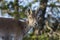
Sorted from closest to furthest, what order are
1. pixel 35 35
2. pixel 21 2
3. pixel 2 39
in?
pixel 35 35 < pixel 21 2 < pixel 2 39

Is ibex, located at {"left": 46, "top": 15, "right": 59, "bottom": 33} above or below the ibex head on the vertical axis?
below

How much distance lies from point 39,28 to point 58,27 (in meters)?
0.30

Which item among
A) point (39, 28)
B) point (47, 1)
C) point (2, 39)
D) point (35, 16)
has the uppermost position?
point (47, 1)

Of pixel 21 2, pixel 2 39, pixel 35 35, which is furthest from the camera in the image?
pixel 2 39

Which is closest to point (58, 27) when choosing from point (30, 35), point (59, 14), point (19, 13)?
point (59, 14)

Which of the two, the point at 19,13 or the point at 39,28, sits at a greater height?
the point at 19,13

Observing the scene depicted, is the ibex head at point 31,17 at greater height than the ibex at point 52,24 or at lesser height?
greater

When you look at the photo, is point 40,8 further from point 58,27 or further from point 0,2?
point 0,2

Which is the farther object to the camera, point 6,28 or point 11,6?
point 6,28

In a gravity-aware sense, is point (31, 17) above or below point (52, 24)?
above

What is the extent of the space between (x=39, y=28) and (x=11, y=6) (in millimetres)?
556

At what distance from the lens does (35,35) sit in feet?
9.40

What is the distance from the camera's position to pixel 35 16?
2947mm

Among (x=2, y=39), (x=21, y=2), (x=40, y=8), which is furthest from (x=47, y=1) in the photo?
(x=2, y=39)
